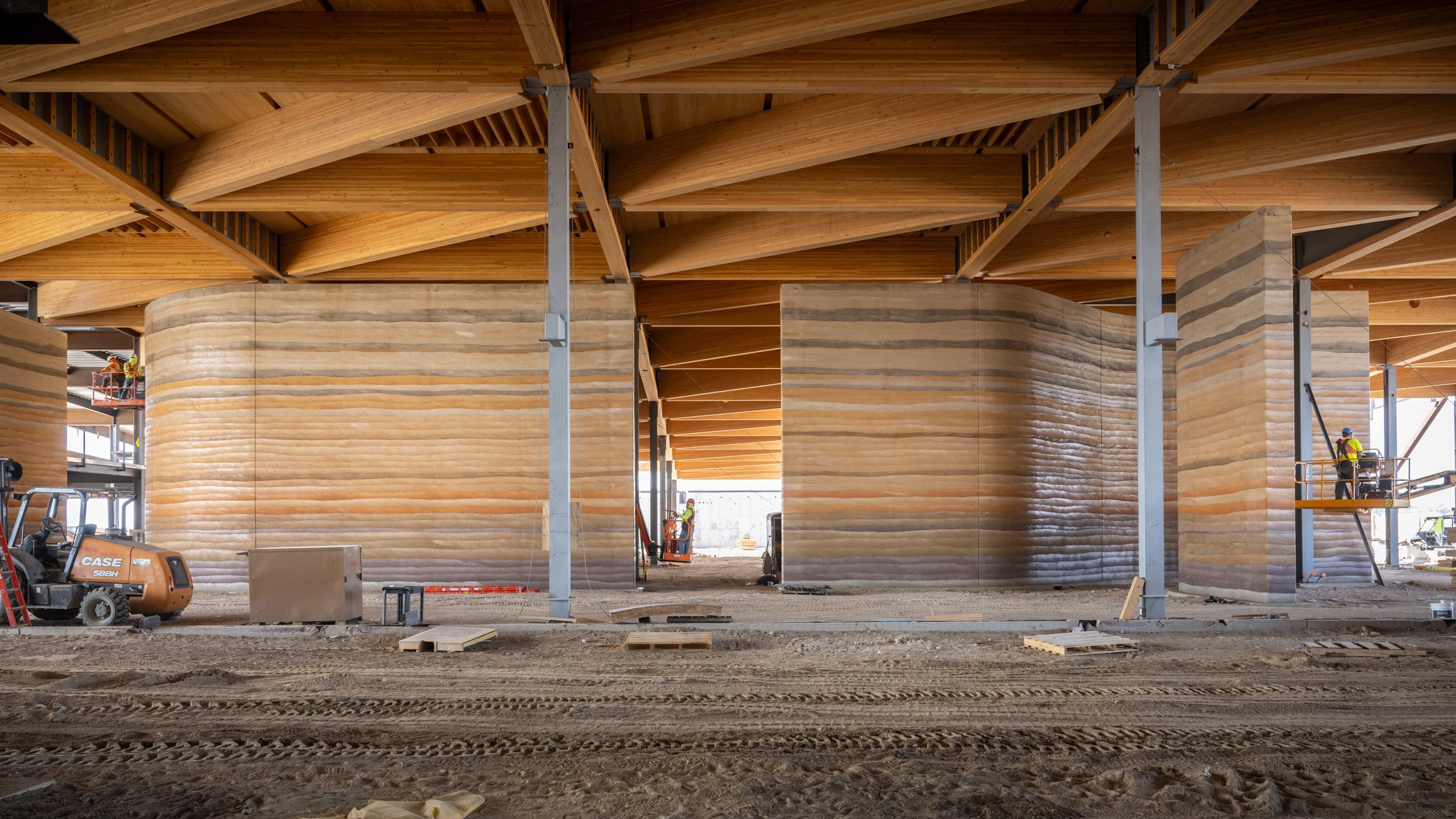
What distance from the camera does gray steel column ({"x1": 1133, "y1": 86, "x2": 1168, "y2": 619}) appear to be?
35.1ft

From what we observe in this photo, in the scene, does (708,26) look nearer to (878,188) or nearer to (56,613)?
(878,188)

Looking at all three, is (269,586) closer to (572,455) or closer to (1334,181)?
(572,455)

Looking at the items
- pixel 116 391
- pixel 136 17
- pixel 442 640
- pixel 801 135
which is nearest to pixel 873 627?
pixel 442 640

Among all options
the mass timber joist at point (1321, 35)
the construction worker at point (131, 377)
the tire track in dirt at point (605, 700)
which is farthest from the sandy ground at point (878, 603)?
the construction worker at point (131, 377)

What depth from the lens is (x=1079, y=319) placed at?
18.5 metres

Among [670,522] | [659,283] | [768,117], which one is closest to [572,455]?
[659,283]

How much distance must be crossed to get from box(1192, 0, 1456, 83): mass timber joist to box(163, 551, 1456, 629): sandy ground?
20.5 feet

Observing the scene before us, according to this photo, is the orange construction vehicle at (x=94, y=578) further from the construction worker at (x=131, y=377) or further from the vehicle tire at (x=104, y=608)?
the construction worker at (x=131, y=377)

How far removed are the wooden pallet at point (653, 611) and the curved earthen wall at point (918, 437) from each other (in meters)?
4.61

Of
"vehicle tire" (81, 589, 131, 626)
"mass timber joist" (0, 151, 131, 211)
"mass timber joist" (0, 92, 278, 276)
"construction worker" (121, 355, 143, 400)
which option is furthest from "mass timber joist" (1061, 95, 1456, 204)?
"construction worker" (121, 355, 143, 400)

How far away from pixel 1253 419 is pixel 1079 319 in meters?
5.35

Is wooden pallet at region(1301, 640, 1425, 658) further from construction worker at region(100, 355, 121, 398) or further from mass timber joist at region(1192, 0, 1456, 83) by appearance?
construction worker at region(100, 355, 121, 398)

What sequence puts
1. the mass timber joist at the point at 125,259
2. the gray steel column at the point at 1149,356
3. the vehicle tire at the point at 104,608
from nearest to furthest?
the gray steel column at the point at 1149,356, the vehicle tire at the point at 104,608, the mass timber joist at the point at 125,259

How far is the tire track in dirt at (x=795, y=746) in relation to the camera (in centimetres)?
539
